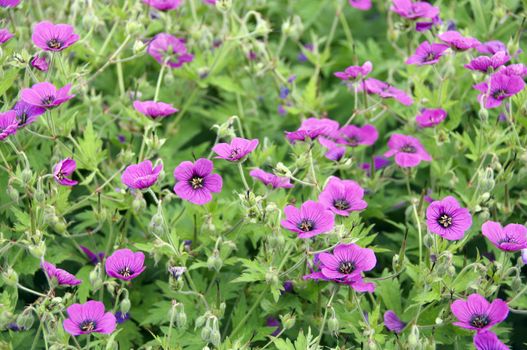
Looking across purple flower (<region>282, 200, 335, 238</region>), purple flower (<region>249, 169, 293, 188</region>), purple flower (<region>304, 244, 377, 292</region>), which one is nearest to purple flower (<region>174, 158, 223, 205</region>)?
purple flower (<region>249, 169, 293, 188</region>)

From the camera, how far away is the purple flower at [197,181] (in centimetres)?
220

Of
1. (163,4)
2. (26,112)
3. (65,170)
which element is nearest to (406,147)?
(163,4)

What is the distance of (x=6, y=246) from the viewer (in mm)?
2156

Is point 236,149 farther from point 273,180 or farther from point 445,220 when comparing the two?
point 445,220

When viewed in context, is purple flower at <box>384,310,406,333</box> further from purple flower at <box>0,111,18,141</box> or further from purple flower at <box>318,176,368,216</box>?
purple flower at <box>0,111,18,141</box>

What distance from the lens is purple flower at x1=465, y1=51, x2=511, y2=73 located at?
2.41 metres

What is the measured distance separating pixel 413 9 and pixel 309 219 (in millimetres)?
1080

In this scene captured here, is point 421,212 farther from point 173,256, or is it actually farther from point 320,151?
point 173,256

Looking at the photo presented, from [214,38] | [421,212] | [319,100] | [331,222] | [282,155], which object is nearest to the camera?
[331,222]

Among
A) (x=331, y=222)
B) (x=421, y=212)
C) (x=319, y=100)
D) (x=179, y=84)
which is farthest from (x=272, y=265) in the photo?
(x=179, y=84)

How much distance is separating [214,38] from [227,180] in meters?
0.73

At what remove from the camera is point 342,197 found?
2229 millimetres

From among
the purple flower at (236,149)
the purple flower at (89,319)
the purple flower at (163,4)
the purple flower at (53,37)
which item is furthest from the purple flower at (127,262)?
the purple flower at (163,4)

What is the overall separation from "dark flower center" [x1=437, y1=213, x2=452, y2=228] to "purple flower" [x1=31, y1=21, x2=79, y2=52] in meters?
1.19
